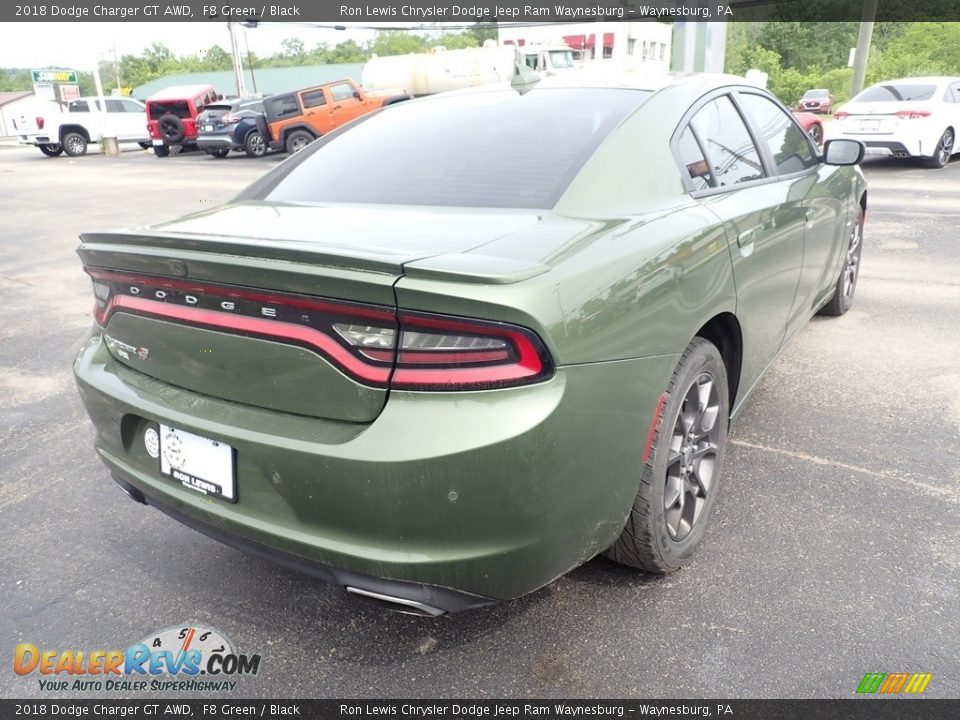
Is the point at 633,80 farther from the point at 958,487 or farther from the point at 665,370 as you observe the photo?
the point at 958,487

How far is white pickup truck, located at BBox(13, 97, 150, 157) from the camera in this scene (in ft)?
81.4

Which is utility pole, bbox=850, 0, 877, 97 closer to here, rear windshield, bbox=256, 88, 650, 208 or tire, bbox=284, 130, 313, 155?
tire, bbox=284, 130, 313, 155

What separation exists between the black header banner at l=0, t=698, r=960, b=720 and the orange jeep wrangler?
61.2 ft

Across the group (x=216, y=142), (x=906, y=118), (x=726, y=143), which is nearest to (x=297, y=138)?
(x=216, y=142)

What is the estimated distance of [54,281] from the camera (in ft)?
23.1

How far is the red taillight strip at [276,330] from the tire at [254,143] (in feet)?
64.9

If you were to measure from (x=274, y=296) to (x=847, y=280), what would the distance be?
14.2ft

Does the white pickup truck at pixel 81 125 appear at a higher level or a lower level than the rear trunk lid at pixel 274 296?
lower

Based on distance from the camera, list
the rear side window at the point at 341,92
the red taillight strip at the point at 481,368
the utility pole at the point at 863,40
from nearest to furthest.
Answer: the red taillight strip at the point at 481,368
the utility pole at the point at 863,40
the rear side window at the point at 341,92

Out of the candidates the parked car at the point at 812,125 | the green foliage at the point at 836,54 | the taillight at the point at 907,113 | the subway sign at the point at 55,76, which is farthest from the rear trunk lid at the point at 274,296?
the subway sign at the point at 55,76

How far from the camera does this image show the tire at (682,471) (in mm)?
2149

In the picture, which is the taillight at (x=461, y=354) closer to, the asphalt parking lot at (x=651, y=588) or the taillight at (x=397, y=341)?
the taillight at (x=397, y=341)

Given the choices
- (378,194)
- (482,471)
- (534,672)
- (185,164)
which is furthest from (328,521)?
(185,164)

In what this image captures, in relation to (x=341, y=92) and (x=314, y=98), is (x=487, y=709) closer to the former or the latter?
(x=314, y=98)
